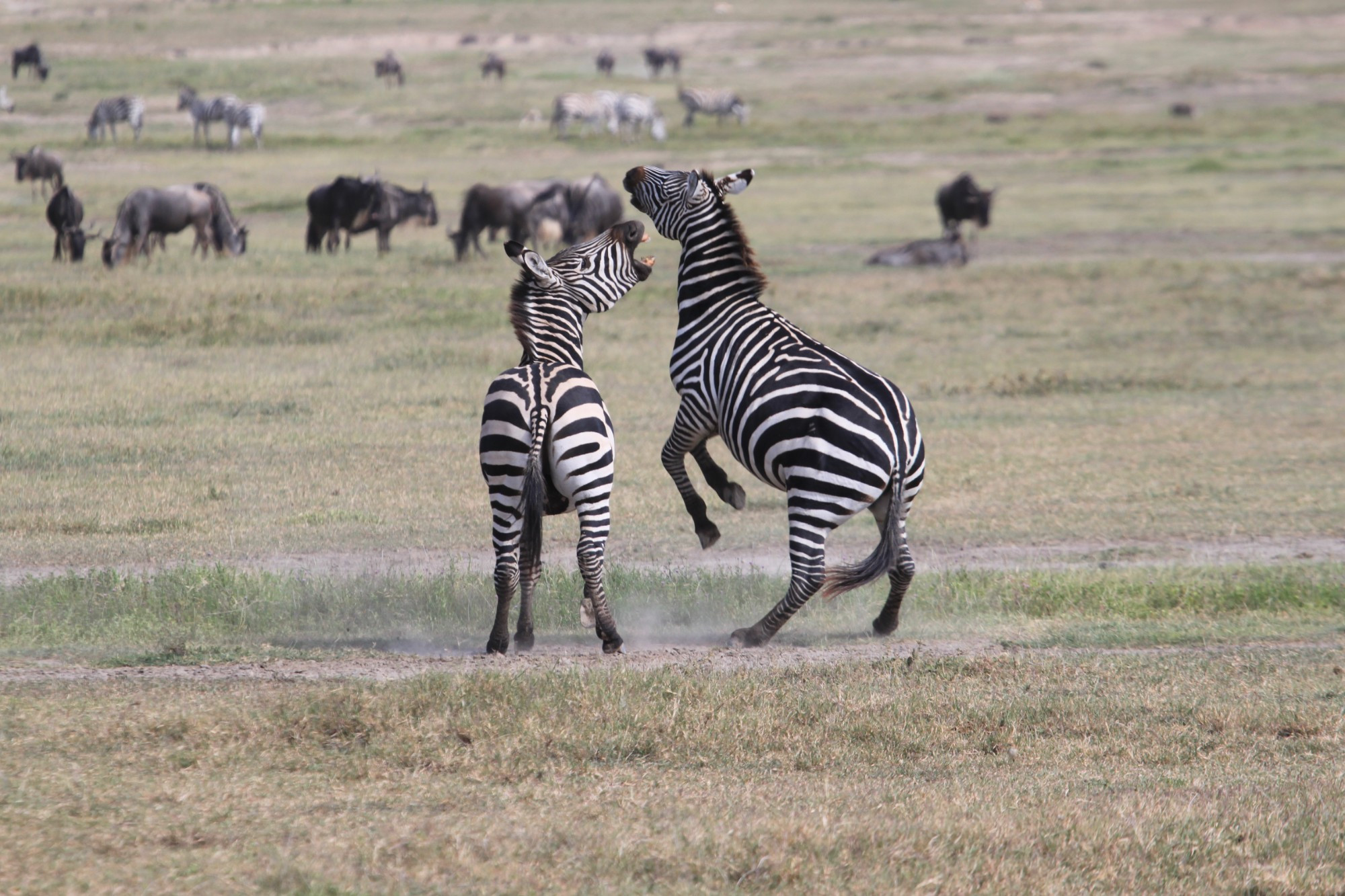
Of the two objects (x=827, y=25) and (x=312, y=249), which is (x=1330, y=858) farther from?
(x=827, y=25)

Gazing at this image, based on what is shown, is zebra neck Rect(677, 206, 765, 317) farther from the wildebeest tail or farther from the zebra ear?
the wildebeest tail

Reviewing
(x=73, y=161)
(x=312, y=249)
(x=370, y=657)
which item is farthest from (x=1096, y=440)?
(x=73, y=161)

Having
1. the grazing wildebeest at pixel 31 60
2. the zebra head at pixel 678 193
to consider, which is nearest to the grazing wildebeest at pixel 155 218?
the zebra head at pixel 678 193

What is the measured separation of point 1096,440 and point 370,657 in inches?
318

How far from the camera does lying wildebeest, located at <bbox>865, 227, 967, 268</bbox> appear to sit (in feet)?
80.6

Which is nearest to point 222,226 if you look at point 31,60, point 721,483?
point 721,483

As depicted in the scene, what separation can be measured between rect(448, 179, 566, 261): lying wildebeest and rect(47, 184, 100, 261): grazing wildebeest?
5.80 meters

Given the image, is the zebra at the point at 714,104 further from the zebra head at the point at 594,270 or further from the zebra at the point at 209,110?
the zebra head at the point at 594,270

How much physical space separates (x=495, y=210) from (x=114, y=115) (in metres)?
22.4

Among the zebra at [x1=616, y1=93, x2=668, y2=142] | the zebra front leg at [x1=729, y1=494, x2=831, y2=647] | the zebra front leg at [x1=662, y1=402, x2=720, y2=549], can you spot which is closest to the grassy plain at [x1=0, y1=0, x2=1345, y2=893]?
the zebra front leg at [x1=729, y1=494, x2=831, y2=647]

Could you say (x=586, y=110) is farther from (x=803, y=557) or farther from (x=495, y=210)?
(x=803, y=557)

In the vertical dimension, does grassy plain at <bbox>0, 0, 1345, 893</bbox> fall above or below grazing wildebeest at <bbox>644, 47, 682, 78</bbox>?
below

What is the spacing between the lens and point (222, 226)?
79.1ft

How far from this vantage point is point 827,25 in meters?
90.9
